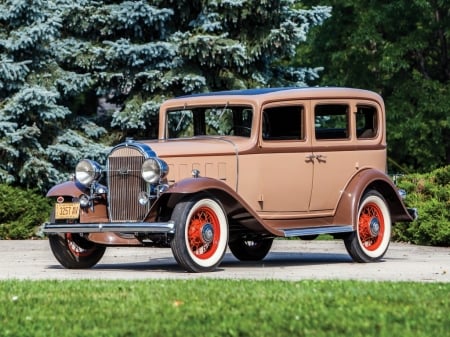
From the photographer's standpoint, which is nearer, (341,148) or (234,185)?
(234,185)

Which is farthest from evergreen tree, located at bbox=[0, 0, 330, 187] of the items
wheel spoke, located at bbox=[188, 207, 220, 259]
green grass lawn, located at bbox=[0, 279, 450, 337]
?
green grass lawn, located at bbox=[0, 279, 450, 337]

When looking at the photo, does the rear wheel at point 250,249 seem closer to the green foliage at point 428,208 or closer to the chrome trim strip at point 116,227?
the chrome trim strip at point 116,227

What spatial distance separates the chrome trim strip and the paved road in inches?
18.1

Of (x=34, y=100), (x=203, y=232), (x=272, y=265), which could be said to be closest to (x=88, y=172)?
(x=203, y=232)

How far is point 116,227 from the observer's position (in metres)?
12.3

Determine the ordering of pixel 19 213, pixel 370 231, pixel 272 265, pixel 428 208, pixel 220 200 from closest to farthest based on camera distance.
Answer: pixel 220 200, pixel 272 265, pixel 370 231, pixel 428 208, pixel 19 213

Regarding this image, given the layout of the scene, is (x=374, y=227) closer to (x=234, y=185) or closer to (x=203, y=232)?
(x=234, y=185)

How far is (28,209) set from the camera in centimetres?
2056

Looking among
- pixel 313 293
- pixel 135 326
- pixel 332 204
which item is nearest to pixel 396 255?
pixel 332 204

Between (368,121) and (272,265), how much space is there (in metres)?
2.39

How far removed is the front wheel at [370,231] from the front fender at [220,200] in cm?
121

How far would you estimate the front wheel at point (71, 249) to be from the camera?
529 inches

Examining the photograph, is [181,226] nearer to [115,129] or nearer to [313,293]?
[313,293]

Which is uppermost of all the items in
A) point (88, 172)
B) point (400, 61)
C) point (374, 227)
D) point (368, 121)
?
point (400, 61)
